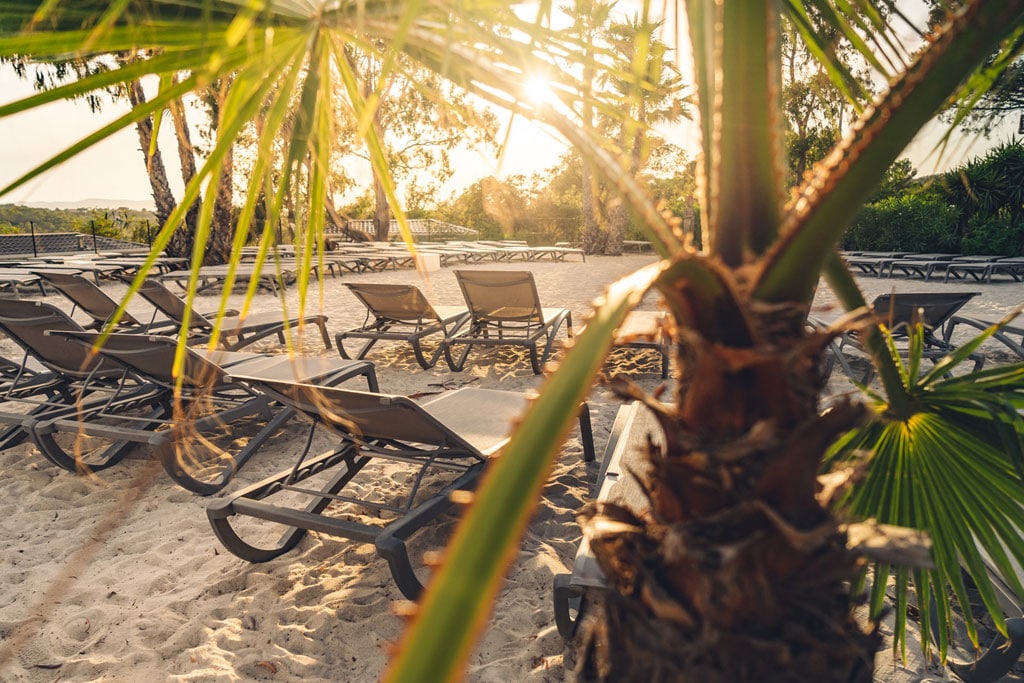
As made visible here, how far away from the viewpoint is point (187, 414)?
3859mm

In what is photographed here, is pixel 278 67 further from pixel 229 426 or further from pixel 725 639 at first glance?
pixel 229 426

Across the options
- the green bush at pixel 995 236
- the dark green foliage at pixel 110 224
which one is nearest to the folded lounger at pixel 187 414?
the green bush at pixel 995 236

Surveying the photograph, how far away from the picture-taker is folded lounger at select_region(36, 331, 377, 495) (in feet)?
11.3

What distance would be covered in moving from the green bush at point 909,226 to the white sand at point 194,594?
17.3 meters

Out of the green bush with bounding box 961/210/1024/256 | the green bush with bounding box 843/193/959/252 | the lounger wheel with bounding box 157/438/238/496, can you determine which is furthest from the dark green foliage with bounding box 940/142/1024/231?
the lounger wheel with bounding box 157/438/238/496

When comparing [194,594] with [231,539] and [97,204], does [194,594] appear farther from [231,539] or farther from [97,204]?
[97,204]

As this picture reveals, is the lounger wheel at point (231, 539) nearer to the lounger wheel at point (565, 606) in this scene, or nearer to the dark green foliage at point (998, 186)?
the lounger wheel at point (565, 606)

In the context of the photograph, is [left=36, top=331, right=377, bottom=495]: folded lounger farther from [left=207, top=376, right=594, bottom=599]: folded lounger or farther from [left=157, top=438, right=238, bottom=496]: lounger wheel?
[left=207, top=376, right=594, bottom=599]: folded lounger

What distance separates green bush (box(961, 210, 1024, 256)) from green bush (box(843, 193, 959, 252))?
1.45 feet

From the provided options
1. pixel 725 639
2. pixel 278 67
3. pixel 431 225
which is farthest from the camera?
pixel 431 225

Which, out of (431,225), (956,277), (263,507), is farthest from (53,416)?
(431,225)

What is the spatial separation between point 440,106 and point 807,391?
891 millimetres

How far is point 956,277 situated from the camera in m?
12.6

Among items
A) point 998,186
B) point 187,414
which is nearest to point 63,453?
point 187,414
